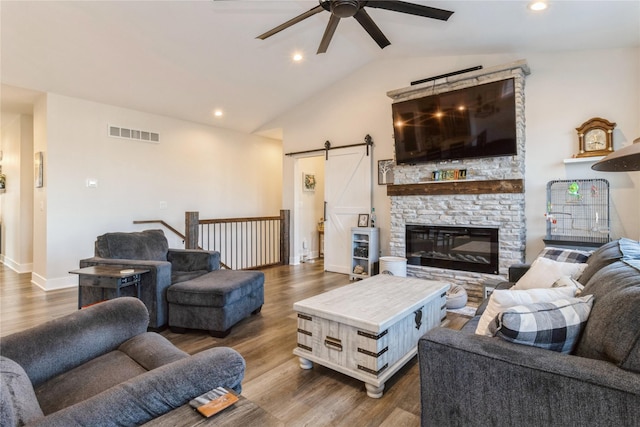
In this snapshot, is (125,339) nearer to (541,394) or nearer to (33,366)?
(33,366)

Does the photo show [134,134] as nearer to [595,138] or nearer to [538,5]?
[538,5]

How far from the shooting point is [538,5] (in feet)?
10.4

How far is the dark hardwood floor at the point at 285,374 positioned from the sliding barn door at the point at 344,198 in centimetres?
152

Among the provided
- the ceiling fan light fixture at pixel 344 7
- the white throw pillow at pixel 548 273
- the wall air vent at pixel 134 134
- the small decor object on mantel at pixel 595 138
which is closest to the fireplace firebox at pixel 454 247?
the small decor object on mantel at pixel 595 138

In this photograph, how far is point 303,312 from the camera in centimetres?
238

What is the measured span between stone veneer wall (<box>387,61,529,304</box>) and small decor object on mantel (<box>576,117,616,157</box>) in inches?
23.2

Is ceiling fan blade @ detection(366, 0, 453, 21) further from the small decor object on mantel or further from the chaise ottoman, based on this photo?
the chaise ottoman

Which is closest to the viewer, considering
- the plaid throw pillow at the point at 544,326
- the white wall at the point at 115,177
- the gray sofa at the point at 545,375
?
the gray sofa at the point at 545,375

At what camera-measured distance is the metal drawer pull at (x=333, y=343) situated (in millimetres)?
2217

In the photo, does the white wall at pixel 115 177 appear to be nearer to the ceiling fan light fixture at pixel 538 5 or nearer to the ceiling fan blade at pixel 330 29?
the ceiling fan blade at pixel 330 29

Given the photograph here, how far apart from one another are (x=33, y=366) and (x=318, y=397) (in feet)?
4.78

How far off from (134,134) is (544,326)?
5989 millimetres

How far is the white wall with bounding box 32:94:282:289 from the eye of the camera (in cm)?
467

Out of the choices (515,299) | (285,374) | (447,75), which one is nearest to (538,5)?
(447,75)
